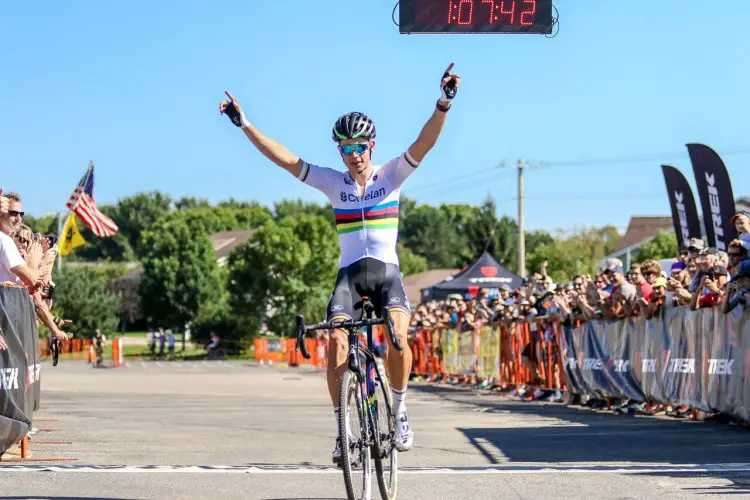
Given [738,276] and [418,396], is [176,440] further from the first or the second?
[418,396]

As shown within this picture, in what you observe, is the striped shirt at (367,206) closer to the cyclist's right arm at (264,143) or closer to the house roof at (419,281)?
the cyclist's right arm at (264,143)

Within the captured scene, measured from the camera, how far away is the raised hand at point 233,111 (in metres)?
8.35

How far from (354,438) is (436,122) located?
210 cm

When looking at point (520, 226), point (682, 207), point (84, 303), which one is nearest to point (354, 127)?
point (682, 207)

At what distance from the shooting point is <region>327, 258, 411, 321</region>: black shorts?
7816mm

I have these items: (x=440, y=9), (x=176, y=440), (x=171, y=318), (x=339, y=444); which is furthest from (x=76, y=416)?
(x=171, y=318)

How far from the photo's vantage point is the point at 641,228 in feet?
438

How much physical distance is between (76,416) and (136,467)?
7974mm

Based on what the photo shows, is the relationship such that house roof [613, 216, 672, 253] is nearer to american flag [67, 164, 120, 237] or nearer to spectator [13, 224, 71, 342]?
american flag [67, 164, 120, 237]

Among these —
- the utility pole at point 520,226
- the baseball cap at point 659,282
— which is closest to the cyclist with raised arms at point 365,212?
the baseball cap at point 659,282

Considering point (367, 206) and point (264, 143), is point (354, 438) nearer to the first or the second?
point (367, 206)

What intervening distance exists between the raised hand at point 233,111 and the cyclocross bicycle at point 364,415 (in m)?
1.48

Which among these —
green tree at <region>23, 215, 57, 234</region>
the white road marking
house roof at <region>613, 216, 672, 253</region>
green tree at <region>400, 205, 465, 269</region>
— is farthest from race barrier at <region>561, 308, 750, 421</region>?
green tree at <region>400, 205, 465, 269</region>

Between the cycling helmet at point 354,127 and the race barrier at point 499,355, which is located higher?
the cycling helmet at point 354,127
